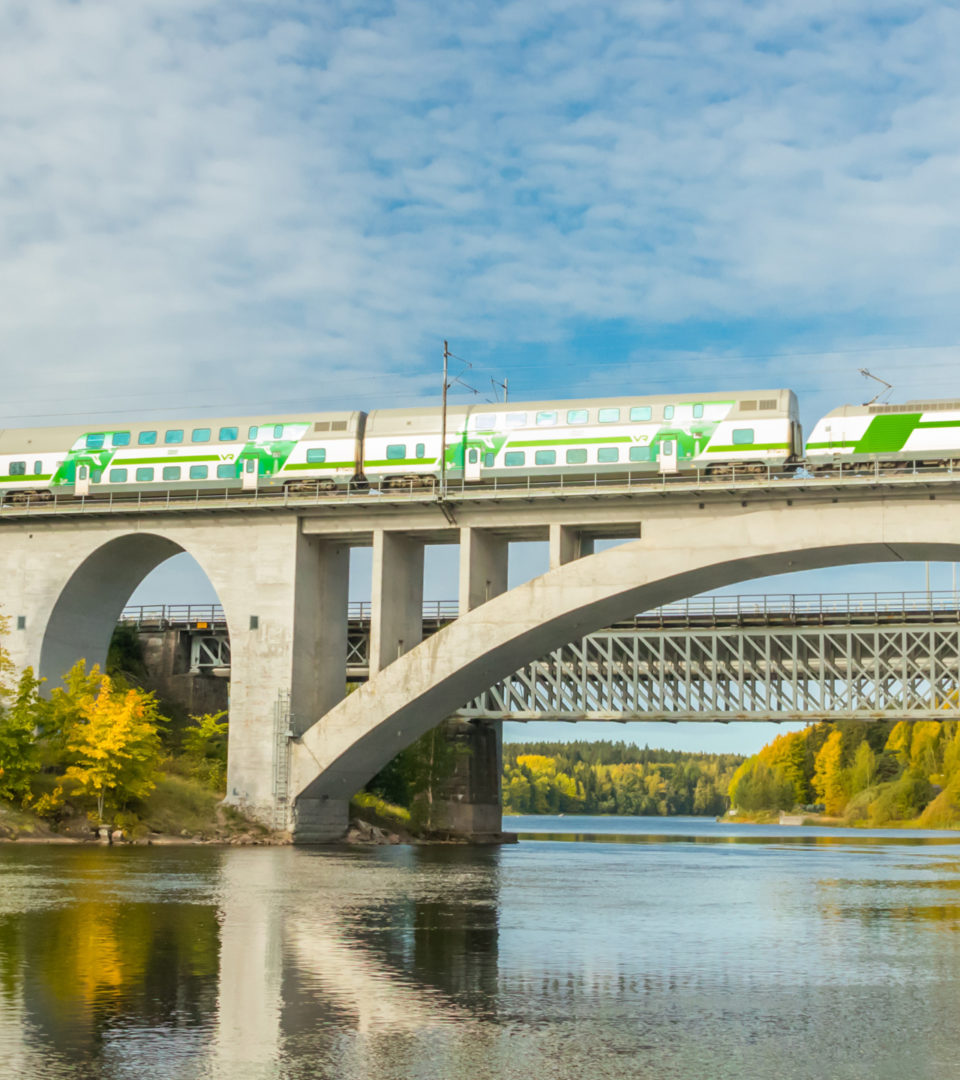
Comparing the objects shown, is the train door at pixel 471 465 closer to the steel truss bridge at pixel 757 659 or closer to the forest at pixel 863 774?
the steel truss bridge at pixel 757 659

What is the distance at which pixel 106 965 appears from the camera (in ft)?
48.4

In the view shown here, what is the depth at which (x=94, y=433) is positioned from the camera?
55875 millimetres

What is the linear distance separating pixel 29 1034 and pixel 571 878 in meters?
27.3

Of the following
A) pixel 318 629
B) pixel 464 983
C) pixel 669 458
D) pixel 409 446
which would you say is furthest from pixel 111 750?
pixel 464 983

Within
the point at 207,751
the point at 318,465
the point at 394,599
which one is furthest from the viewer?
the point at 207,751

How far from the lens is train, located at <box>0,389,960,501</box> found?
45969 mm

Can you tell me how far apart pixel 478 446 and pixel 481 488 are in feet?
5.30

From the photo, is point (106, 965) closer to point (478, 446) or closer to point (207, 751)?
point (478, 446)

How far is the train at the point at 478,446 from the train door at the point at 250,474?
5 centimetres

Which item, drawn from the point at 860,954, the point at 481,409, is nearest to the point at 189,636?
the point at 481,409

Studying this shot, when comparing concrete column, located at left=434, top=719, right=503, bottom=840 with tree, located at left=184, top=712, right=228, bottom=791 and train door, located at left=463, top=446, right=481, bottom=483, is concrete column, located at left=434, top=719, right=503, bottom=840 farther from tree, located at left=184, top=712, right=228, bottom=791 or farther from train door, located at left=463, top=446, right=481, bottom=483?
train door, located at left=463, top=446, right=481, bottom=483

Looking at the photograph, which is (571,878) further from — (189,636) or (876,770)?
(876,770)

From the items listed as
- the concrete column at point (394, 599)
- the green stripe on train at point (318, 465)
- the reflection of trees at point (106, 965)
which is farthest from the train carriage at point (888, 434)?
the reflection of trees at point (106, 965)

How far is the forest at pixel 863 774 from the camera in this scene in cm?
13250
